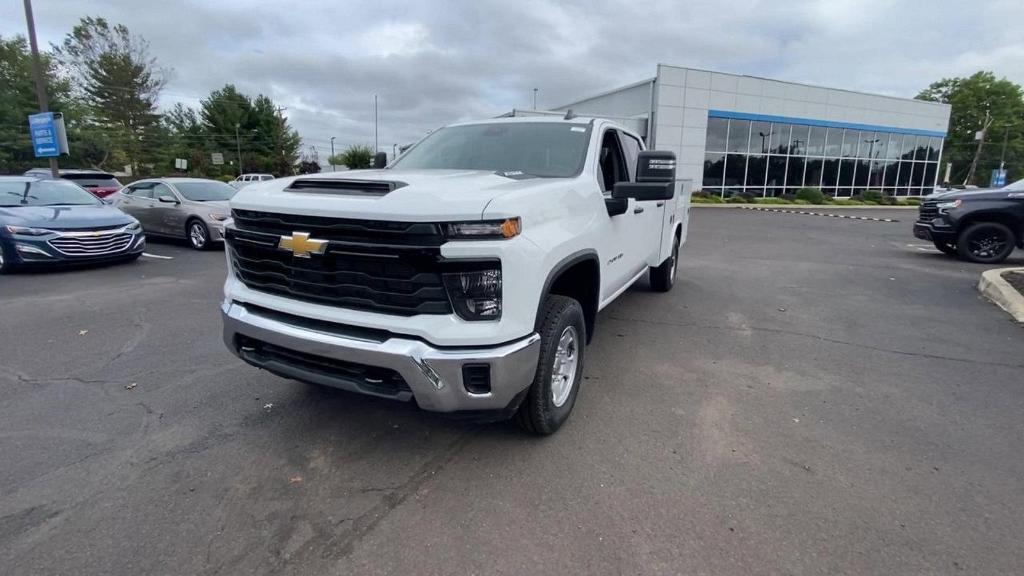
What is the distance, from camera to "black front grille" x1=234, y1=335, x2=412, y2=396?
2.61 metres

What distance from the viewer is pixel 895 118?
33.0 metres

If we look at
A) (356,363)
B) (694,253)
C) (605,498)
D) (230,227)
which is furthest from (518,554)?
(694,253)

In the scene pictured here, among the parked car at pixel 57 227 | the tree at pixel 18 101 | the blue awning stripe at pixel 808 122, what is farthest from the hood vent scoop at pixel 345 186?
the tree at pixel 18 101

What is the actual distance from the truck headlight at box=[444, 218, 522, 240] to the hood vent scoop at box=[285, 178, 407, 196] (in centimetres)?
47

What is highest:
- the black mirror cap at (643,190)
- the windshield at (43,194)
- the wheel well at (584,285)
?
the black mirror cap at (643,190)

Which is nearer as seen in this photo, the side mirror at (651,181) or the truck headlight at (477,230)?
the truck headlight at (477,230)

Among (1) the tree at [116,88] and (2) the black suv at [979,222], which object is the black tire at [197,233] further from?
(1) the tree at [116,88]

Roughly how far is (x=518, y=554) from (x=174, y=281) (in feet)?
24.5

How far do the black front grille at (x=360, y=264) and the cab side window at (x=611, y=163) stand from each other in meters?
2.07

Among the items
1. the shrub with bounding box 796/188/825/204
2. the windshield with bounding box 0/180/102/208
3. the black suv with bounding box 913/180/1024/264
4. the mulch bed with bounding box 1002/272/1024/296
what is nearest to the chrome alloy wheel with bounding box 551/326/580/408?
the mulch bed with bounding box 1002/272/1024/296

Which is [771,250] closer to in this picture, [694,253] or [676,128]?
[694,253]

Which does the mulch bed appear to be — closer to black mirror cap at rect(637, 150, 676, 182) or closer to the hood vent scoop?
black mirror cap at rect(637, 150, 676, 182)

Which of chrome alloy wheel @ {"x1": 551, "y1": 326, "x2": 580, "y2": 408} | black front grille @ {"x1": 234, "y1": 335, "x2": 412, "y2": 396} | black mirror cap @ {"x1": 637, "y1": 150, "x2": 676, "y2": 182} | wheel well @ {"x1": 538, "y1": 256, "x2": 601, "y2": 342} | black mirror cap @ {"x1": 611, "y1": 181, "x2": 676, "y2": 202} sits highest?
black mirror cap @ {"x1": 637, "y1": 150, "x2": 676, "y2": 182}

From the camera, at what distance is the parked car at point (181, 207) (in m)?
10.6
